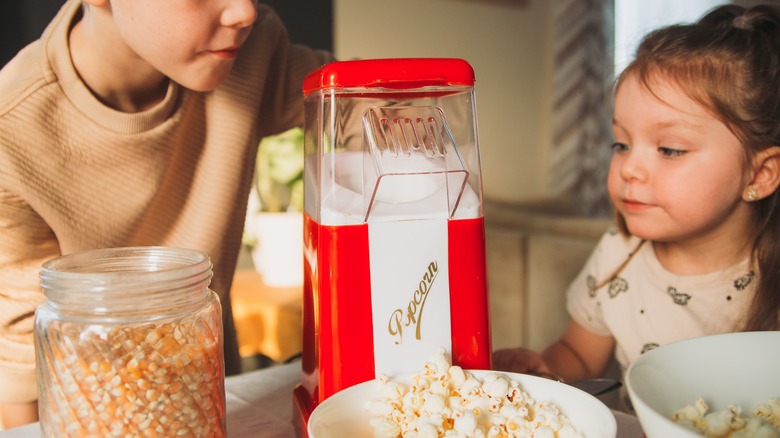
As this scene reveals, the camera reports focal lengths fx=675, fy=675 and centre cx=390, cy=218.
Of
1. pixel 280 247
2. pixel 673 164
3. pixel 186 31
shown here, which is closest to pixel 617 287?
pixel 673 164

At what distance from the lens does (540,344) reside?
2.06 meters

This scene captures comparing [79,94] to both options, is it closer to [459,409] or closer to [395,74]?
[395,74]

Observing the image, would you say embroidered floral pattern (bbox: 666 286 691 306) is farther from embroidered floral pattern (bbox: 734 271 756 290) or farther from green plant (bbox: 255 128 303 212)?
green plant (bbox: 255 128 303 212)

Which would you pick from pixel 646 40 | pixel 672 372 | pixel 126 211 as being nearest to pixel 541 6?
pixel 646 40

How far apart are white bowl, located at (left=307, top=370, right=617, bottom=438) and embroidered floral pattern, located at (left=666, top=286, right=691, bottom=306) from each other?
1.91ft

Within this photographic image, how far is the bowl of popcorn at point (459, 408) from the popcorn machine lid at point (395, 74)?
0.83 ft

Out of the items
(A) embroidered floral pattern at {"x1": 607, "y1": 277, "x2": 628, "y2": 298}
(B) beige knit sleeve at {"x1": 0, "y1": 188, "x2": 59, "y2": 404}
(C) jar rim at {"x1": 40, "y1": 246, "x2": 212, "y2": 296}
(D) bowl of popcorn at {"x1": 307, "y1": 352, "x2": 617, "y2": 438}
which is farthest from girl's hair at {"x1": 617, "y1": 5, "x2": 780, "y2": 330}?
(B) beige knit sleeve at {"x1": 0, "y1": 188, "x2": 59, "y2": 404}

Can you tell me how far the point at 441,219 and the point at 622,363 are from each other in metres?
0.68

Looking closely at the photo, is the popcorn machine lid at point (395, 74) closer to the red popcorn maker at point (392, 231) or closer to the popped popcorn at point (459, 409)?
the red popcorn maker at point (392, 231)

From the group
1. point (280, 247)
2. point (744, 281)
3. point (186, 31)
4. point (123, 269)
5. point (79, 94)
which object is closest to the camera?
point (123, 269)

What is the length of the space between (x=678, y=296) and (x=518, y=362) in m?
0.35

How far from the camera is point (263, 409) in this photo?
0.79 metres

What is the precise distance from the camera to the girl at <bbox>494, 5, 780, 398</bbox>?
2.96ft

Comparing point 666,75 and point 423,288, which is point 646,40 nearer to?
point 666,75
